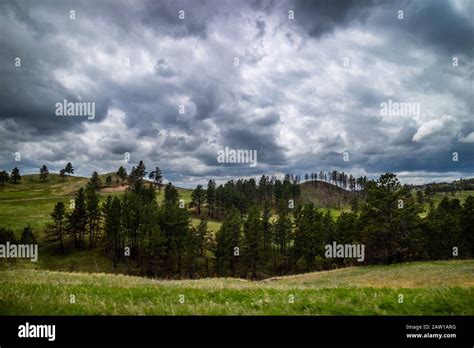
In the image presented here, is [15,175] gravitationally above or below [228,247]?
above

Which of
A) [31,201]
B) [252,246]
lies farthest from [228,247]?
[31,201]

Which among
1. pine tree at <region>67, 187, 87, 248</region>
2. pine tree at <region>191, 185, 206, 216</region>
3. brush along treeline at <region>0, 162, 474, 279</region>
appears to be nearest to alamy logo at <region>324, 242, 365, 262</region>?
brush along treeline at <region>0, 162, 474, 279</region>

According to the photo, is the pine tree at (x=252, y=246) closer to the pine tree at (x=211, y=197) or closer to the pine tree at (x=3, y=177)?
the pine tree at (x=211, y=197)

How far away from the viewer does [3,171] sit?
7047 inches

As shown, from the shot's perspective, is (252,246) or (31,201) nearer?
(252,246)

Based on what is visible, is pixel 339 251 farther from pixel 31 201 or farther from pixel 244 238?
pixel 31 201
